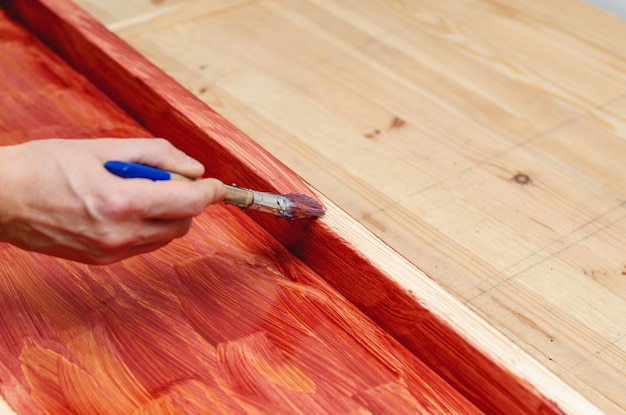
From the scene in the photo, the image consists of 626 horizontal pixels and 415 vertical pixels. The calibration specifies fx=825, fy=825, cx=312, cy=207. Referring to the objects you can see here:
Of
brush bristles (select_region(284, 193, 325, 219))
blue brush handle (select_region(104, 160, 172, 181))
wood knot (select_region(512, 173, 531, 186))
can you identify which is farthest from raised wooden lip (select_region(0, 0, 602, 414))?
wood knot (select_region(512, 173, 531, 186))

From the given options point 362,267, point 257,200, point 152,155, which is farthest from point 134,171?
point 362,267

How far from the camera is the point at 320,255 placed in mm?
1085

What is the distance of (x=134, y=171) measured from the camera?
88 centimetres

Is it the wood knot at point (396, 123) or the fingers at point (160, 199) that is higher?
the fingers at point (160, 199)

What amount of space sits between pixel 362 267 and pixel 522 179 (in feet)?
1.39

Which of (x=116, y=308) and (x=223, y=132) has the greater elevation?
(x=223, y=132)

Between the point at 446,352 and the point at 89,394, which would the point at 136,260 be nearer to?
the point at 89,394

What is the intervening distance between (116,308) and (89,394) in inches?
5.7

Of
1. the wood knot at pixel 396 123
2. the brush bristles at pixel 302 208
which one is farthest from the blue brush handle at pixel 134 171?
the wood knot at pixel 396 123

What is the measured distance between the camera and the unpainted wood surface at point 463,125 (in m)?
1.12

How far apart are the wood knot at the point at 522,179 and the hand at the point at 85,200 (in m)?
0.60

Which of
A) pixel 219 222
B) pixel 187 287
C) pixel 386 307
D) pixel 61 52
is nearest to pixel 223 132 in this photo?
pixel 219 222

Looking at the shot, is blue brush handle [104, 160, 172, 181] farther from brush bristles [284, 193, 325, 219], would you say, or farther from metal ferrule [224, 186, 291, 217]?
brush bristles [284, 193, 325, 219]

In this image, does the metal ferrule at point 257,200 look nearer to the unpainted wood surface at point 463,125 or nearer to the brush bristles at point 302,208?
the brush bristles at point 302,208
